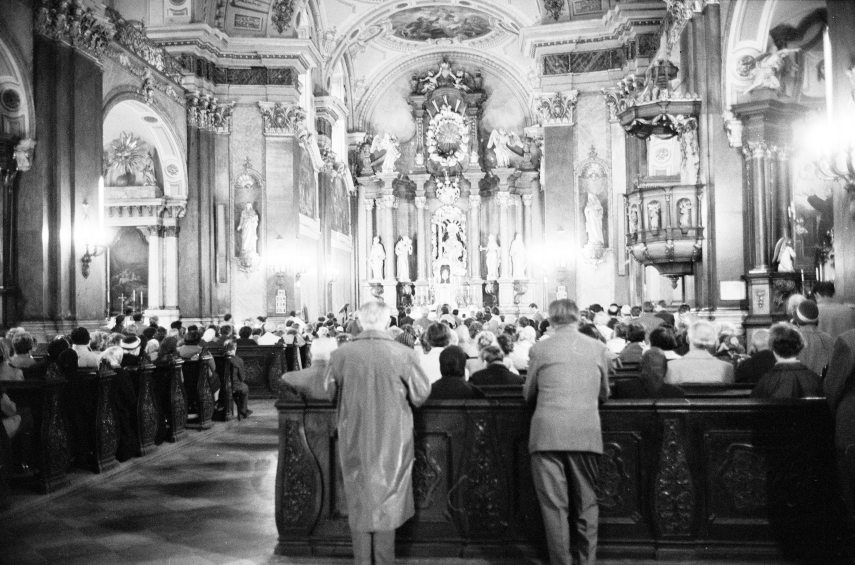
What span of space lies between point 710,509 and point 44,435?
5.71 m

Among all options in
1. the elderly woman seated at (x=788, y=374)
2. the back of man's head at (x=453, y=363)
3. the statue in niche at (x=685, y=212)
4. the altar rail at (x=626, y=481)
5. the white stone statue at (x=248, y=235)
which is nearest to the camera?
the altar rail at (x=626, y=481)

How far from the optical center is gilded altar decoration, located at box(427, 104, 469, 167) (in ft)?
103

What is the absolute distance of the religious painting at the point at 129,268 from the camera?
62.2 feet

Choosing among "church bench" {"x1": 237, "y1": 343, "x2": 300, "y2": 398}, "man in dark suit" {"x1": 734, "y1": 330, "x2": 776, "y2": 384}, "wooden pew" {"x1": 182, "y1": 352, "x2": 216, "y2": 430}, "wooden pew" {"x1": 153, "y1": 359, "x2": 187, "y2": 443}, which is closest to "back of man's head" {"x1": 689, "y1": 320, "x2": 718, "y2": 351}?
"man in dark suit" {"x1": 734, "y1": 330, "x2": 776, "y2": 384}

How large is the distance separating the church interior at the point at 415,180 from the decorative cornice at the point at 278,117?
0.06 m

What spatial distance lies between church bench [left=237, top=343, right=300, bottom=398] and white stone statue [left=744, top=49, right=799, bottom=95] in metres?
8.95

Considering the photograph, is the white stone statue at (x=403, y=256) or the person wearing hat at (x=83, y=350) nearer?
the person wearing hat at (x=83, y=350)

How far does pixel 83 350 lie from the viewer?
868 centimetres

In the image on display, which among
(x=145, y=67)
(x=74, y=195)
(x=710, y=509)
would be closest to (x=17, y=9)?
(x=74, y=195)

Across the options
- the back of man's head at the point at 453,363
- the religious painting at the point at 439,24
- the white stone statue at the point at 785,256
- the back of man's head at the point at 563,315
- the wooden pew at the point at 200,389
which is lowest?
the wooden pew at the point at 200,389

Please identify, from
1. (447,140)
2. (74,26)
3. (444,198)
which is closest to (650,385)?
(74,26)

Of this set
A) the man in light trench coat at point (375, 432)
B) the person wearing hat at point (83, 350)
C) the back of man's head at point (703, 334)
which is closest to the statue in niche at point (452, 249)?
the person wearing hat at point (83, 350)

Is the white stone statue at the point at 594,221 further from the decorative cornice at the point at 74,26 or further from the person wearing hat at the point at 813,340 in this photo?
the person wearing hat at the point at 813,340

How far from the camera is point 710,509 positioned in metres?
4.93
